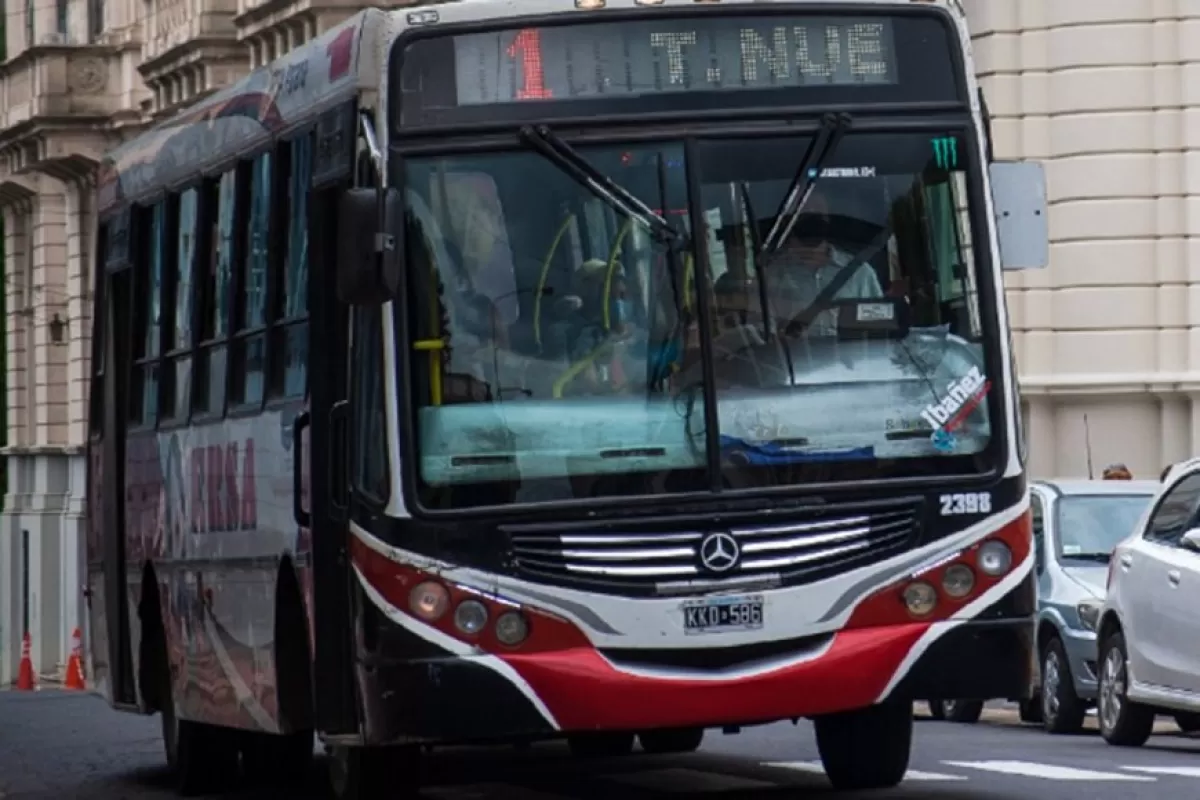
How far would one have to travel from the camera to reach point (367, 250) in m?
12.7

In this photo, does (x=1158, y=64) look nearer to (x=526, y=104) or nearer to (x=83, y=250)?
(x=526, y=104)

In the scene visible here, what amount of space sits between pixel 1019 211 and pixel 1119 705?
7017mm

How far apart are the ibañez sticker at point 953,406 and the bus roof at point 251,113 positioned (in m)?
2.20

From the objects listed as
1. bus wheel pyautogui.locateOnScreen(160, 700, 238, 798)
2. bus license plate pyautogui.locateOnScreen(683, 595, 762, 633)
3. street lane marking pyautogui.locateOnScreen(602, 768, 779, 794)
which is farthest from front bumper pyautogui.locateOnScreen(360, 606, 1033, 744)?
bus wheel pyautogui.locateOnScreen(160, 700, 238, 798)

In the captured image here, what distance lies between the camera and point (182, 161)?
16.7 metres

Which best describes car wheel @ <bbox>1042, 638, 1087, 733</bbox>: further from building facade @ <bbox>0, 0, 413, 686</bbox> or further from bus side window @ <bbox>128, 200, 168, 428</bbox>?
building facade @ <bbox>0, 0, 413, 686</bbox>

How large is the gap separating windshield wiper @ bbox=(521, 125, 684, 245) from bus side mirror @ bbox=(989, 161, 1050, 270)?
1253mm

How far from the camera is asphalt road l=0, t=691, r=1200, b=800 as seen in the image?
51.1 feet

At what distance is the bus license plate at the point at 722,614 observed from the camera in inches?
500

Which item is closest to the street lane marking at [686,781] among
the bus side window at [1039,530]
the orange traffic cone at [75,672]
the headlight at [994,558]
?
the headlight at [994,558]

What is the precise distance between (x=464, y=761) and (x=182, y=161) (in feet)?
12.2

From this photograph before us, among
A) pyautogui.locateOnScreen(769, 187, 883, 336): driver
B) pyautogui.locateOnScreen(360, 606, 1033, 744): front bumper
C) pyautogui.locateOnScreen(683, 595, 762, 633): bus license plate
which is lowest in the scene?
pyautogui.locateOnScreen(360, 606, 1033, 744): front bumper

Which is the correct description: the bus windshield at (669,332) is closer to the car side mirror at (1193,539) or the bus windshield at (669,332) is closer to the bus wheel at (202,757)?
the bus wheel at (202,757)

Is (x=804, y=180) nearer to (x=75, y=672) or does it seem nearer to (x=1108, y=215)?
(x=1108, y=215)
